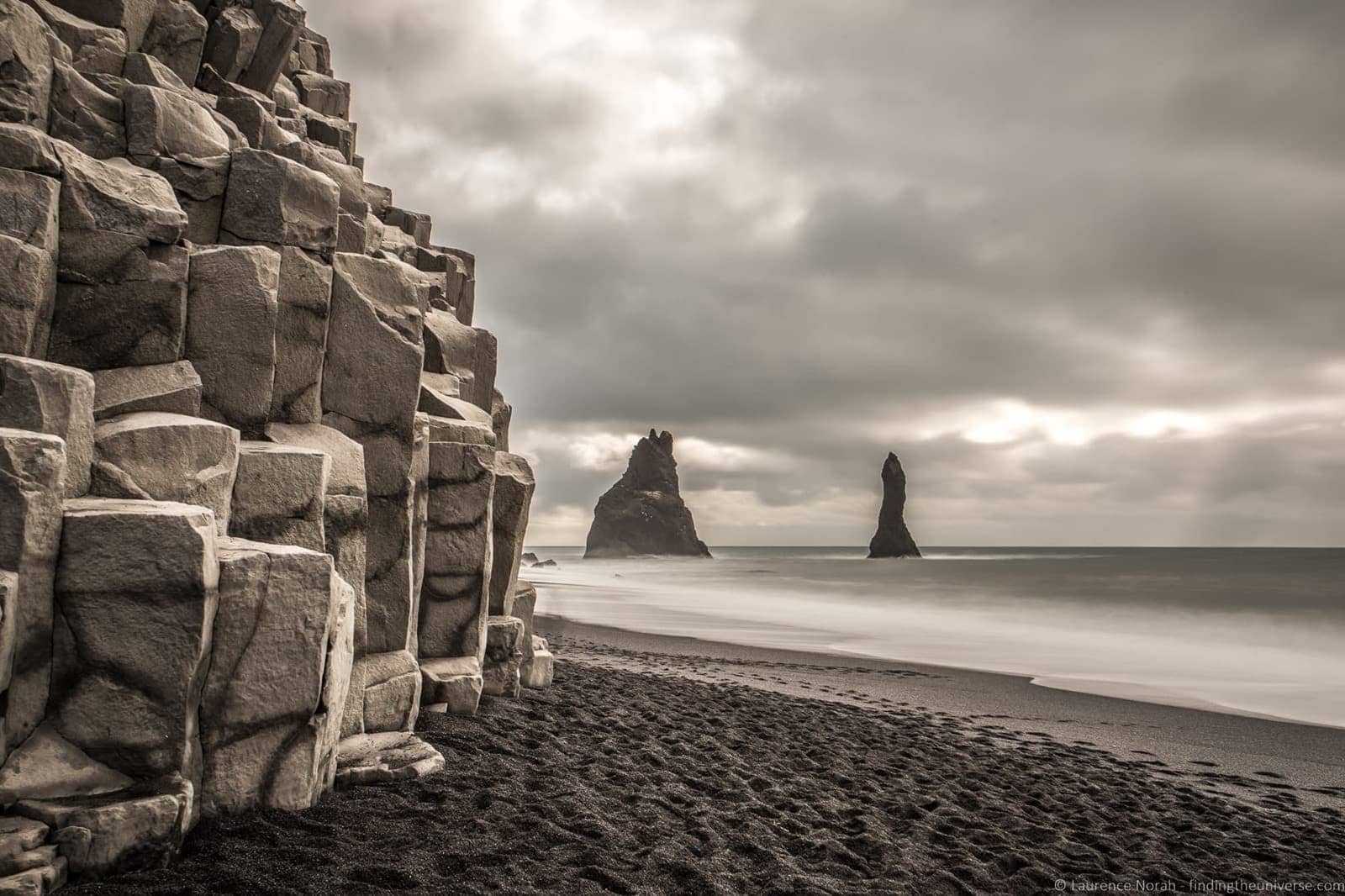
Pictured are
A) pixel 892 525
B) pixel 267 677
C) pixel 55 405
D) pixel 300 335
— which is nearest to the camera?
pixel 55 405

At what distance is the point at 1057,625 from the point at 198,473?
27.6 meters

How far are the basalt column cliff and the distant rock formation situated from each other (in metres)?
95.0

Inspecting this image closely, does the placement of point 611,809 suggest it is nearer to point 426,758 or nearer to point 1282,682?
point 426,758

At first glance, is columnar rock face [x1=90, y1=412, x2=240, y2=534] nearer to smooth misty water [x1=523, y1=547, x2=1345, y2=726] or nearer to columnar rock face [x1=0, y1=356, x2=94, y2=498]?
columnar rock face [x1=0, y1=356, x2=94, y2=498]

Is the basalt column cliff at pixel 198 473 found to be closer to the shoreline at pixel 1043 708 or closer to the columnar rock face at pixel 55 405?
the columnar rock face at pixel 55 405

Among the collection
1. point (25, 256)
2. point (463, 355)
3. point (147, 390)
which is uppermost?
point (463, 355)

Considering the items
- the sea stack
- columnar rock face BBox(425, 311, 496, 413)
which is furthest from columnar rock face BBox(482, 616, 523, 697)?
the sea stack

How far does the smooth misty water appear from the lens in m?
15.9

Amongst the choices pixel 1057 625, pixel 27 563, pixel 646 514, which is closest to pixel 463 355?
pixel 27 563

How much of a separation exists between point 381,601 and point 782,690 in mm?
7259

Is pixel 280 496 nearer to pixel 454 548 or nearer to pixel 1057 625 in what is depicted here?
pixel 454 548

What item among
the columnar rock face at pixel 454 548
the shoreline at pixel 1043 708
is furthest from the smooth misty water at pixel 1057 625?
the columnar rock face at pixel 454 548

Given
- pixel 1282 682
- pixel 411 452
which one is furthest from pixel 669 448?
pixel 411 452

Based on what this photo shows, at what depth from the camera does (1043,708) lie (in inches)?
476
